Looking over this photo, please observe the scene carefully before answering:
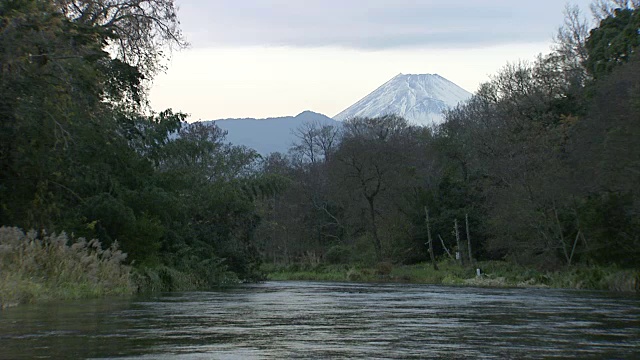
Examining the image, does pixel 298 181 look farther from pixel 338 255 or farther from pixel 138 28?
pixel 138 28

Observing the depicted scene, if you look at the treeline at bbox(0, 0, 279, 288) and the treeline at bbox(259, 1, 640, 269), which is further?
the treeline at bbox(259, 1, 640, 269)

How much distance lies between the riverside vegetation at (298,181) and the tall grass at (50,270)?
7cm

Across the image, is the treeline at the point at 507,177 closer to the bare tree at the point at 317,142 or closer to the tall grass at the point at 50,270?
the bare tree at the point at 317,142

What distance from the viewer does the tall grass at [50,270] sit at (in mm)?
17625

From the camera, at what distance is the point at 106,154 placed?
28422 mm

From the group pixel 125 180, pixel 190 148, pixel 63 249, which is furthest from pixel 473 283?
pixel 63 249

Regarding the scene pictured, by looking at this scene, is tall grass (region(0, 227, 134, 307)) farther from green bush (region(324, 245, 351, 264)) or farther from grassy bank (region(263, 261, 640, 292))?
green bush (region(324, 245, 351, 264))

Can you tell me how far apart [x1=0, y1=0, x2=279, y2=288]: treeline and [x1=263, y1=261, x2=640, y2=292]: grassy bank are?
46.7 ft

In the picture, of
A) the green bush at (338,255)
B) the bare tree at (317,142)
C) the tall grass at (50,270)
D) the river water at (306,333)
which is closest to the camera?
the river water at (306,333)

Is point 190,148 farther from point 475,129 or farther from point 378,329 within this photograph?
point 475,129

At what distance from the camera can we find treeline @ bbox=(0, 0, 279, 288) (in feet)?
61.7

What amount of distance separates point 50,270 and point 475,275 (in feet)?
121

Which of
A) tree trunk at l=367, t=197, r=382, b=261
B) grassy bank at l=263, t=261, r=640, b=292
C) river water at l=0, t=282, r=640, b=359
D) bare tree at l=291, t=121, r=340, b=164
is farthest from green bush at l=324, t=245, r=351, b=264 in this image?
river water at l=0, t=282, r=640, b=359

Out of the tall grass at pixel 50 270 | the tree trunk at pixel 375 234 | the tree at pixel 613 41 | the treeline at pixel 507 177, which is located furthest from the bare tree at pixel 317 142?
the tall grass at pixel 50 270
